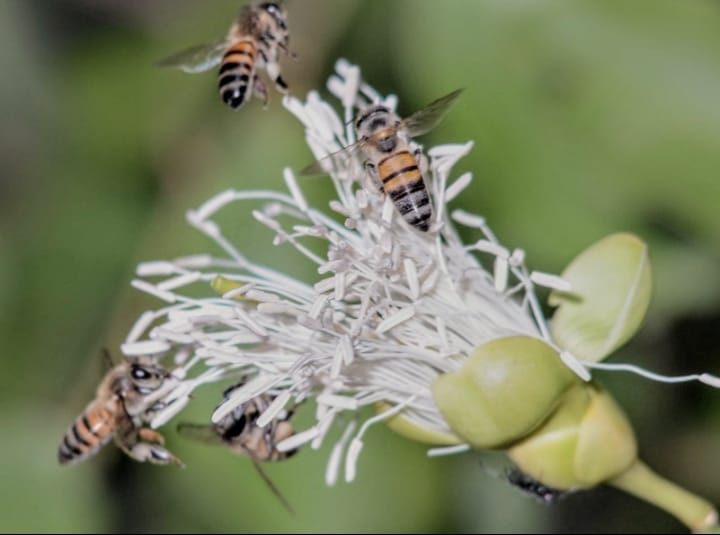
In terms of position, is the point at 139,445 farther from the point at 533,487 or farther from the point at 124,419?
the point at 533,487

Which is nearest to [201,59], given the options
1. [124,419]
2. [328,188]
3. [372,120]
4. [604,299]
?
[328,188]

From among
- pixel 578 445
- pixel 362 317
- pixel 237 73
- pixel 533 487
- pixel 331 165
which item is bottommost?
pixel 533 487

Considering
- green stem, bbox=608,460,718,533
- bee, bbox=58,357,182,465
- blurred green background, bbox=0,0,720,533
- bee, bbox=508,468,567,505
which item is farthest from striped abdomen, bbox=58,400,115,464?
green stem, bbox=608,460,718,533

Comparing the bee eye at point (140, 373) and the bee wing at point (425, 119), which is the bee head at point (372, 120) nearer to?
the bee wing at point (425, 119)

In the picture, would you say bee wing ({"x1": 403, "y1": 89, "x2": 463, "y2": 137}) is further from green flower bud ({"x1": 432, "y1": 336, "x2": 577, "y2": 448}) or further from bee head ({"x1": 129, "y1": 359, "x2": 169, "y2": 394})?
bee head ({"x1": 129, "y1": 359, "x2": 169, "y2": 394})

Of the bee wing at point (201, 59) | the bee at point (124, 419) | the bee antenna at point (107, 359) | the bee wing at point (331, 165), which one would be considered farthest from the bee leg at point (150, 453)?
the bee wing at point (201, 59)

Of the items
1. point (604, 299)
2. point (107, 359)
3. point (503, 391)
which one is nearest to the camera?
point (503, 391)

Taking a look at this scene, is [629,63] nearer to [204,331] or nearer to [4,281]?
[204,331]
